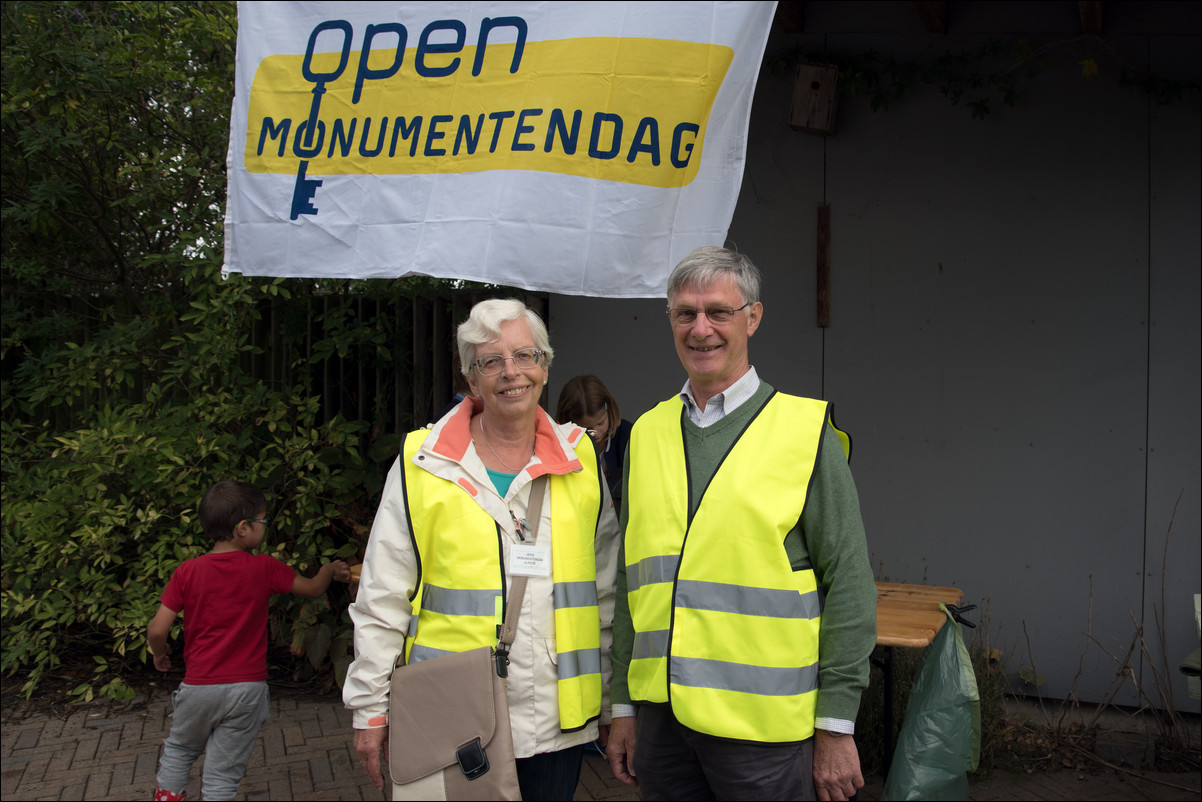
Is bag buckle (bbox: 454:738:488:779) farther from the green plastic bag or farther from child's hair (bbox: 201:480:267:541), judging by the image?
child's hair (bbox: 201:480:267:541)

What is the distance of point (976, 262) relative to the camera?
505cm

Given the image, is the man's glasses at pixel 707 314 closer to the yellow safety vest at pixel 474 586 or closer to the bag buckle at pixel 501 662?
the yellow safety vest at pixel 474 586

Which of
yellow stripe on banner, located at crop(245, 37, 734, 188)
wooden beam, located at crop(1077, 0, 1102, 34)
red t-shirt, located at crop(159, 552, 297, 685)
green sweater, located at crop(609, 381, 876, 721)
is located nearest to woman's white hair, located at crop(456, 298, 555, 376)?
green sweater, located at crop(609, 381, 876, 721)

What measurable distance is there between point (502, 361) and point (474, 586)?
545 mm

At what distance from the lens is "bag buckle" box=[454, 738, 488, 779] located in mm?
2055

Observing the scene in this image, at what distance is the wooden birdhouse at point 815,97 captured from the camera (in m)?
4.95

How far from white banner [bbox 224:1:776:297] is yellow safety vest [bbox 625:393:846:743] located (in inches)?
50.1

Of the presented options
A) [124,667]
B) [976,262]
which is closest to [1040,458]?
[976,262]

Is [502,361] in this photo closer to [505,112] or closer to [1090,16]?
[505,112]

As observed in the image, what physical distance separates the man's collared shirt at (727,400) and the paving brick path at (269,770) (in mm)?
2345

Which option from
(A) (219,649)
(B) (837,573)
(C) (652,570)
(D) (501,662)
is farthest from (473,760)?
(A) (219,649)

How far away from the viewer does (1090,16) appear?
4.55m

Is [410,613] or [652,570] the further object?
[410,613]

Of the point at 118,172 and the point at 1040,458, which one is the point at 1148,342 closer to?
the point at 1040,458
